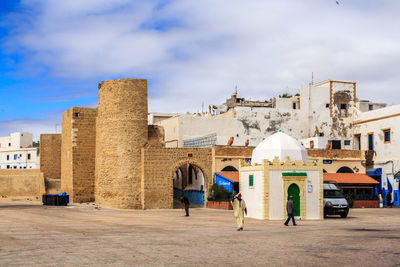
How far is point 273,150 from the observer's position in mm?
25938

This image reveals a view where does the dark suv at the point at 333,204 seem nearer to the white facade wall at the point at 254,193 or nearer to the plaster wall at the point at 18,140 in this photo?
the white facade wall at the point at 254,193

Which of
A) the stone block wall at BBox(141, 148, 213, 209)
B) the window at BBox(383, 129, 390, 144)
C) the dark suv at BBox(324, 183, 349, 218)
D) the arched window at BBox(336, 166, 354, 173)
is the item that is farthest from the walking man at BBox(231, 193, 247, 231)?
the window at BBox(383, 129, 390, 144)

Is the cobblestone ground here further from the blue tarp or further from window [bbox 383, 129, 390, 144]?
window [bbox 383, 129, 390, 144]

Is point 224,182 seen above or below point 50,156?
below

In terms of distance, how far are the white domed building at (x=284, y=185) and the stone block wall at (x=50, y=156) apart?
26944 millimetres

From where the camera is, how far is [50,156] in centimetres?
4794

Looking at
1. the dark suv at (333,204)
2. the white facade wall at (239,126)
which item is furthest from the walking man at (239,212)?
the white facade wall at (239,126)

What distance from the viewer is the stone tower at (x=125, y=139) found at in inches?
1346

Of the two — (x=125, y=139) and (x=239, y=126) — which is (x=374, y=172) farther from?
(x=125, y=139)

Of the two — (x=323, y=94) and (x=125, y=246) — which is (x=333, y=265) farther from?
(x=323, y=94)

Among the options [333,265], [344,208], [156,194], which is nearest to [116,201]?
[156,194]

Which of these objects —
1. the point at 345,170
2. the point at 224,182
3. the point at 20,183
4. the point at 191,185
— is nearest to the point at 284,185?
the point at 224,182

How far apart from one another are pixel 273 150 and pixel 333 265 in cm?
1581

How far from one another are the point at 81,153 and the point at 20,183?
11.5 metres
